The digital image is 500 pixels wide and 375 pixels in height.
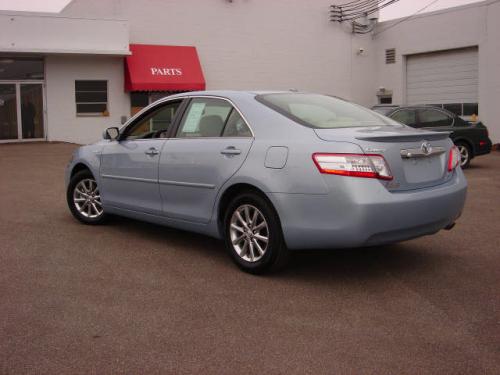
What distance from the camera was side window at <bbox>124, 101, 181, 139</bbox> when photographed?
643cm

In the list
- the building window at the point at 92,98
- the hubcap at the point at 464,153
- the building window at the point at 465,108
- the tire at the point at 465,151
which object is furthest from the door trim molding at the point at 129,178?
the building window at the point at 465,108

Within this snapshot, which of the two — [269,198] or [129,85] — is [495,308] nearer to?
[269,198]

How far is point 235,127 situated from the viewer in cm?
559

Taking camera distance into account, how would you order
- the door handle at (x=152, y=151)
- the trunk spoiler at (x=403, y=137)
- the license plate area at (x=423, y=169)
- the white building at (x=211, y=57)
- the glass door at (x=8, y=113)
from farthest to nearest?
1. the white building at (x=211, y=57)
2. the glass door at (x=8, y=113)
3. the door handle at (x=152, y=151)
4. the license plate area at (x=423, y=169)
5. the trunk spoiler at (x=403, y=137)

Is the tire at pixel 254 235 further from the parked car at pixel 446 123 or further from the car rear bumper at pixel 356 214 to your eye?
the parked car at pixel 446 123

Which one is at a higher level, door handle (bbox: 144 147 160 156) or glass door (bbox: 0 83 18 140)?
glass door (bbox: 0 83 18 140)

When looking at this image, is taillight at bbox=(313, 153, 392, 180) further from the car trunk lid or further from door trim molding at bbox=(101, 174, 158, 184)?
door trim molding at bbox=(101, 174, 158, 184)

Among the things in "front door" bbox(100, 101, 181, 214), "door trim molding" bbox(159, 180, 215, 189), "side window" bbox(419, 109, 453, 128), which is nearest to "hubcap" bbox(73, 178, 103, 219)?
"front door" bbox(100, 101, 181, 214)

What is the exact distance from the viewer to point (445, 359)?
348 centimetres

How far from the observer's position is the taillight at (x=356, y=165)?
462 centimetres

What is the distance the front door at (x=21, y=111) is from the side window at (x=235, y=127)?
18628 millimetres

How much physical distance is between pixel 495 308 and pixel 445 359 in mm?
1060

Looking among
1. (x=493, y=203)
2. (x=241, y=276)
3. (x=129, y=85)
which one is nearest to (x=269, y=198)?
(x=241, y=276)

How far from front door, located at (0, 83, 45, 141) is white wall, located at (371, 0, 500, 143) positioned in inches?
602
